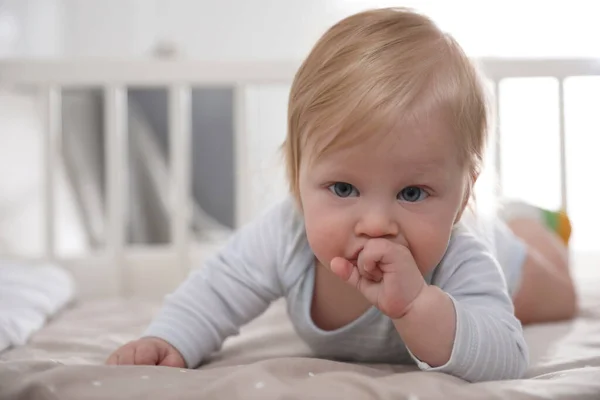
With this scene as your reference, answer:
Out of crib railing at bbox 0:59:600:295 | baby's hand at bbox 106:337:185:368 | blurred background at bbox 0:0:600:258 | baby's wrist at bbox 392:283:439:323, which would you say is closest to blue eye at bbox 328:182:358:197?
baby's wrist at bbox 392:283:439:323

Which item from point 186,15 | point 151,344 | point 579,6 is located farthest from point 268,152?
point 151,344

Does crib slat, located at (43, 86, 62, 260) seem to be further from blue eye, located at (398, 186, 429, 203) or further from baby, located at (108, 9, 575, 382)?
blue eye, located at (398, 186, 429, 203)

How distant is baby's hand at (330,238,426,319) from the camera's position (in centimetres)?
61

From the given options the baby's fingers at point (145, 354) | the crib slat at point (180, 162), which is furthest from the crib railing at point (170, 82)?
the baby's fingers at point (145, 354)

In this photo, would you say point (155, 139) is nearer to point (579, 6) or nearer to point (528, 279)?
point (579, 6)

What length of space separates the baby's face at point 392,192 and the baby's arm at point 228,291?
0.54ft

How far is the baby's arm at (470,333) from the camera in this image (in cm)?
63

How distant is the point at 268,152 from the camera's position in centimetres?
239

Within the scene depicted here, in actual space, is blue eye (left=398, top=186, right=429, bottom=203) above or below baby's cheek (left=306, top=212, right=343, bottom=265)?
above

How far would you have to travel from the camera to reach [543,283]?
1016 millimetres

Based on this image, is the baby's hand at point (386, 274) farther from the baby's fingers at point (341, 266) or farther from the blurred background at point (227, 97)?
the blurred background at point (227, 97)

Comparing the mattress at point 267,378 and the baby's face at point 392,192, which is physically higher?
the baby's face at point 392,192

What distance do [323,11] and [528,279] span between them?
1.58m

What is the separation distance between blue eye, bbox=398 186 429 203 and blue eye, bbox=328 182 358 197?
4 centimetres
